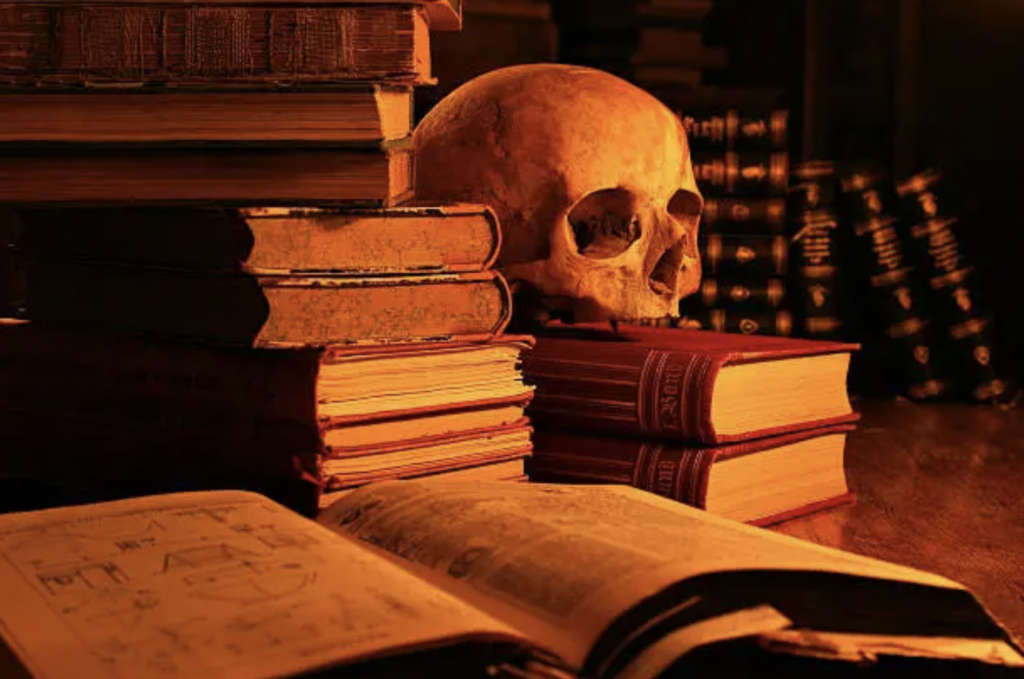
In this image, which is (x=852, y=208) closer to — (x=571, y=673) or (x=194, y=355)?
(x=194, y=355)

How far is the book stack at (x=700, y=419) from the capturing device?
137 centimetres

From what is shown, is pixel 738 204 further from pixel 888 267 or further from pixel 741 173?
pixel 888 267

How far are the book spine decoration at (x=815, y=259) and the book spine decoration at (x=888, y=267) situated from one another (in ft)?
0.19

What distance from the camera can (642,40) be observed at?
3002 mm

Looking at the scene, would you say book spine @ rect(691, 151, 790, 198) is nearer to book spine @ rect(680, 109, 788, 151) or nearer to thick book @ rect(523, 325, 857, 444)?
book spine @ rect(680, 109, 788, 151)

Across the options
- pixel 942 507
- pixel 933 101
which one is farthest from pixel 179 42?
pixel 933 101

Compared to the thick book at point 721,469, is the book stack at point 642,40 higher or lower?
higher

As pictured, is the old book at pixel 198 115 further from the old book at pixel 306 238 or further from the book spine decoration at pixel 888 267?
the book spine decoration at pixel 888 267

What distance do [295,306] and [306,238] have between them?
6 cm

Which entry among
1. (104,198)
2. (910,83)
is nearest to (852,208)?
(910,83)

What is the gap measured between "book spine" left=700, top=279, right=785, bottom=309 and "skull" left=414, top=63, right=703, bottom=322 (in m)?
1.26

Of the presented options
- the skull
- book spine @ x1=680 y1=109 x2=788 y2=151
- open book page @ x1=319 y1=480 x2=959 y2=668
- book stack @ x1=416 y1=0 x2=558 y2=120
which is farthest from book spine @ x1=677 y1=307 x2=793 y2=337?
open book page @ x1=319 y1=480 x2=959 y2=668

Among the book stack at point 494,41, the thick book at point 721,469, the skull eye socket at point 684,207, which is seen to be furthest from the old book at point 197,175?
the book stack at point 494,41

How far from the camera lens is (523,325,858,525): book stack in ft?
4.48
